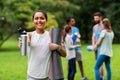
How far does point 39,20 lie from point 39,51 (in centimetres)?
35

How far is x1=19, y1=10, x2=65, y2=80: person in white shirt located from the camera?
400 cm

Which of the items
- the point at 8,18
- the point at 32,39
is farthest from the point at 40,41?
the point at 8,18

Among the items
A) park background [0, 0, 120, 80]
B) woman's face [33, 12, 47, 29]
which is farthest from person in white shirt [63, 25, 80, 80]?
woman's face [33, 12, 47, 29]

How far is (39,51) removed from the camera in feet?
13.2

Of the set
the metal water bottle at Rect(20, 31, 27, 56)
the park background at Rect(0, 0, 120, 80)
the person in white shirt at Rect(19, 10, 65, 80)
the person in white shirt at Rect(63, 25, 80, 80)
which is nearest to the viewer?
the metal water bottle at Rect(20, 31, 27, 56)

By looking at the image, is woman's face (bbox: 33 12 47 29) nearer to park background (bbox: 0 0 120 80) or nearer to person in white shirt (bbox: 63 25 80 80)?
person in white shirt (bbox: 63 25 80 80)

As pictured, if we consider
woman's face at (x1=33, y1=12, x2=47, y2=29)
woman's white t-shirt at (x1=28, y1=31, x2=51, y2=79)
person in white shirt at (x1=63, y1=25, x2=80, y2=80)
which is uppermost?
woman's face at (x1=33, y1=12, x2=47, y2=29)

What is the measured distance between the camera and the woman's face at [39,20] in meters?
4.02

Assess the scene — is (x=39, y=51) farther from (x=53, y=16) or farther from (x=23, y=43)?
(x=53, y=16)

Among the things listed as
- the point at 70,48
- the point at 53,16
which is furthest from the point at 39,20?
the point at 53,16

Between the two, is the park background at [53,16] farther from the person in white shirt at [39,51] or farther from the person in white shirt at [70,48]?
the person in white shirt at [39,51]

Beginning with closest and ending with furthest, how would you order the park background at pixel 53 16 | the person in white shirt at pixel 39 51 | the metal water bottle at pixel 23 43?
the metal water bottle at pixel 23 43 < the person in white shirt at pixel 39 51 < the park background at pixel 53 16

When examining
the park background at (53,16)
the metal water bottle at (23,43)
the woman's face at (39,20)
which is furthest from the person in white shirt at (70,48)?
the metal water bottle at (23,43)

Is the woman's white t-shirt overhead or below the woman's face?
below
